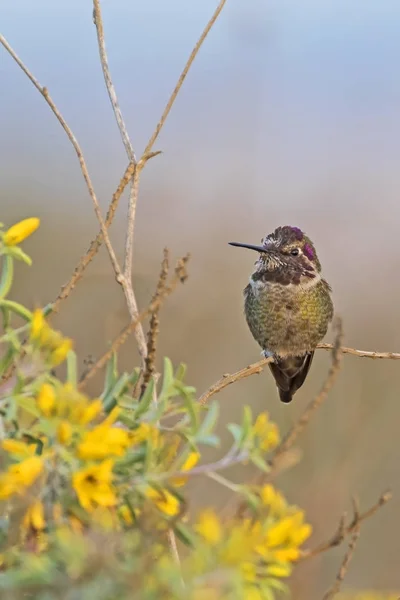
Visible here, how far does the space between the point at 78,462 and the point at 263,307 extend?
12.2 feet

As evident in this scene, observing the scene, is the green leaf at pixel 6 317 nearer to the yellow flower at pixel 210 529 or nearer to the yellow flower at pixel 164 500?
the yellow flower at pixel 164 500

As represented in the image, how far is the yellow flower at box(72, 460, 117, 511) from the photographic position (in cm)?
101

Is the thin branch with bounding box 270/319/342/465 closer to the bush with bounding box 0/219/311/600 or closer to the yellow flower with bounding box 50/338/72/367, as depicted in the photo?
the bush with bounding box 0/219/311/600

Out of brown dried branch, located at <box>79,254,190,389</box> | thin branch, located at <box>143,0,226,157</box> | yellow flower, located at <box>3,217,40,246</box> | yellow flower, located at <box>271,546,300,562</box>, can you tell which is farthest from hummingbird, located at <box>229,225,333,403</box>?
yellow flower, located at <box>271,546,300,562</box>

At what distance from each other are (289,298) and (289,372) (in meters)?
0.48

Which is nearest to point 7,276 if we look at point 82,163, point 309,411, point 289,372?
point 309,411

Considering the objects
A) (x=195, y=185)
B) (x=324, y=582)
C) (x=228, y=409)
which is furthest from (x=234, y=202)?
(x=324, y=582)

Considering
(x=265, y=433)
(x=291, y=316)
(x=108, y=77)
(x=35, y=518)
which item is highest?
(x=291, y=316)

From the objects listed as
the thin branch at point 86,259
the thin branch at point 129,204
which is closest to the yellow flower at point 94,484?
the thin branch at point 86,259

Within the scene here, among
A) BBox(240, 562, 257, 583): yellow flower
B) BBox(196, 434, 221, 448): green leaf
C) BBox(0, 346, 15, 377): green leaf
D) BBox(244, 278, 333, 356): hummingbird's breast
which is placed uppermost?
BBox(244, 278, 333, 356): hummingbird's breast

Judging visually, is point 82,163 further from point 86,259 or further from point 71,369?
point 71,369

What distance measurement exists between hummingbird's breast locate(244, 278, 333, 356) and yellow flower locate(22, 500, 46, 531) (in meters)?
3.68

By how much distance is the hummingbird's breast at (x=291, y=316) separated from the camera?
15.3ft

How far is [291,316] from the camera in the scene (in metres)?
4.65
